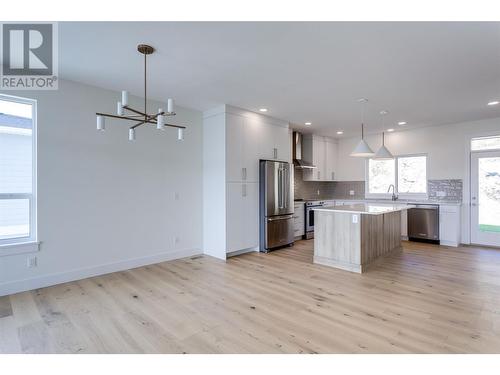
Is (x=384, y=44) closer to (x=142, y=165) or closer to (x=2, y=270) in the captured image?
(x=142, y=165)

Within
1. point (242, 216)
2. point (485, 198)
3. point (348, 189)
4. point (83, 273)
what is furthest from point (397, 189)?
point (83, 273)

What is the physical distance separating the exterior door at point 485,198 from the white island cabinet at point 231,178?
14.8ft

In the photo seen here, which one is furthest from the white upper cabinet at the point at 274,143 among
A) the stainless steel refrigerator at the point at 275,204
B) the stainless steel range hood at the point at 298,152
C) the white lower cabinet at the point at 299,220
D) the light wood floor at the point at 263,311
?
the light wood floor at the point at 263,311

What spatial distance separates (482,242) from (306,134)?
4512mm

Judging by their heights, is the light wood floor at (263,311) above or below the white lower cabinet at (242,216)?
below

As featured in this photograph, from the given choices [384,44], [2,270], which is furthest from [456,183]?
[2,270]

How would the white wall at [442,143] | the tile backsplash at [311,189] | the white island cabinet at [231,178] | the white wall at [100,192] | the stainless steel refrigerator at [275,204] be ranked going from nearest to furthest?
the white wall at [100,192] < the white island cabinet at [231,178] < the stainless steel refrigerator at [275,204] < the white wall at [442,143] < the tile backsplash at [311,189]

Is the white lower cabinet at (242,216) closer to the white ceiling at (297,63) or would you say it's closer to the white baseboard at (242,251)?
the white baseboard at (242,251)

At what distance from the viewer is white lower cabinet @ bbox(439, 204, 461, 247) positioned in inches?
225

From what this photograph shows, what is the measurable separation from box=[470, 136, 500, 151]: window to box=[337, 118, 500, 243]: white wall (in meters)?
0.11

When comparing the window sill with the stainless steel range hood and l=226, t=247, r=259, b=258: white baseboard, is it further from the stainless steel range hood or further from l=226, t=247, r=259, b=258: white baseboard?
the stainless steel range hood

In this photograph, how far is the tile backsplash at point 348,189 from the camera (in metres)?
6.10

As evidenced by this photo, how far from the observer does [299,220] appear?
648 cm

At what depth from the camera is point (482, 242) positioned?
5.74 metres
